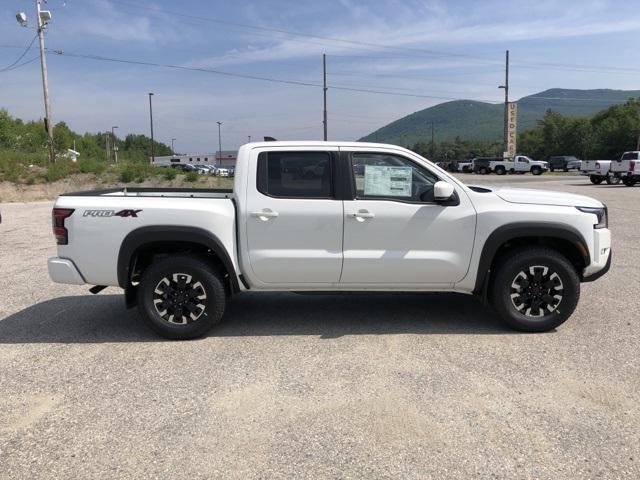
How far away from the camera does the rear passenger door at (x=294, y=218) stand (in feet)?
16.6

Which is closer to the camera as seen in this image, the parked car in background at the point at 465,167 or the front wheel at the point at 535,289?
the front wheel at the point at 535,289

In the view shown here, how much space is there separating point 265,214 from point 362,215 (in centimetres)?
89

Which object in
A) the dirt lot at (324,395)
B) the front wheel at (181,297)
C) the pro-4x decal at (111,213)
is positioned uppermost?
the pro-4x decal at (111,213)

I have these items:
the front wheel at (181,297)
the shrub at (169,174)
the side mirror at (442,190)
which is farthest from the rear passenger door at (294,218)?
the shrub at (169,174)

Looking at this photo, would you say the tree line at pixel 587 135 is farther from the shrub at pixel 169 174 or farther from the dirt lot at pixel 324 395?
the dirt lot at pixel 324 395

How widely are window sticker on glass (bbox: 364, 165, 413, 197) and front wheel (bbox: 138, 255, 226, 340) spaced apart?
1.69 m

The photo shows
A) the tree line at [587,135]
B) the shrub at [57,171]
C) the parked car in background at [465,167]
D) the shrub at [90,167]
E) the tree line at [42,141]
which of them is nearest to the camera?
the shrub at [57,171]

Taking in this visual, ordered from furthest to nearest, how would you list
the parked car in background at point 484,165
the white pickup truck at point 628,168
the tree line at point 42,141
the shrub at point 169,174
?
the parked car in background at point 484,165
the tree line at point 42,141
the white pickup truck at point 628,168
the shrub at point 169,174

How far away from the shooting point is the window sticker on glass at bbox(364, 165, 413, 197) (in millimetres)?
5160

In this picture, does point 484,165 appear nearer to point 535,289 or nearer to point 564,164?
point 564,164

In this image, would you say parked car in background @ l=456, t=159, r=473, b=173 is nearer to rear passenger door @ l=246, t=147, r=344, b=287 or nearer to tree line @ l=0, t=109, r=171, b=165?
tree line @ l=0, t=109, r=171, b=165

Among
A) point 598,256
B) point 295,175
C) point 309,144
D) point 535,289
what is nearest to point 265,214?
point 295,175

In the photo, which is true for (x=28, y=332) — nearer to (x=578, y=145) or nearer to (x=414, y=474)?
(x=414, y=474)

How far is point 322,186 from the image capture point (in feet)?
16.9
